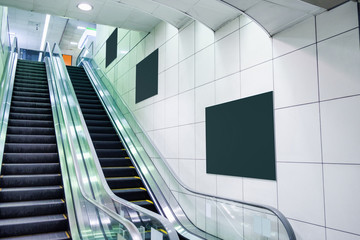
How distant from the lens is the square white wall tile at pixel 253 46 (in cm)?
378

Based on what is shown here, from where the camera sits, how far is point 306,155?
3.16 metres

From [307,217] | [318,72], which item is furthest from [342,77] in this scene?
[307,217]

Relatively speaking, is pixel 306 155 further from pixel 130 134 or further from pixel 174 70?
pixel 130 134

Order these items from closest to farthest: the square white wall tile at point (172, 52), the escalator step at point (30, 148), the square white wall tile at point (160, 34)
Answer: the escalator step at point (30, 148) < the square white wall tile at point (172, 52) < the square white wall tile at point (160, 34)

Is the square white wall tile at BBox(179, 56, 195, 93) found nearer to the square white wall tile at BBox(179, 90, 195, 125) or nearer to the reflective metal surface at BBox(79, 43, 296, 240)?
the square white wall tile at BBox(179, 90, 195, 125)

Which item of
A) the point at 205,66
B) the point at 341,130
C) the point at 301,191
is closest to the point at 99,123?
the point at 205,66

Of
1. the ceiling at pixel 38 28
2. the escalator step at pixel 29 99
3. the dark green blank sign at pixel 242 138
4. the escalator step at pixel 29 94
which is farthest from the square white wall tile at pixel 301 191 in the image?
the ceiling at pixel 38 28

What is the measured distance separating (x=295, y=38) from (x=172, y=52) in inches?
123

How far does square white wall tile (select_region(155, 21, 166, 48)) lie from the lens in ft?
21.5

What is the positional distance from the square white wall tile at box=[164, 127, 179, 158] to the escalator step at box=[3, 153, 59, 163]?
2.05 metres

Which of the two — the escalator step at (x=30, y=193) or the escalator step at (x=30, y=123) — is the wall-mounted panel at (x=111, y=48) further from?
the escalator step at (x=30, y=193)

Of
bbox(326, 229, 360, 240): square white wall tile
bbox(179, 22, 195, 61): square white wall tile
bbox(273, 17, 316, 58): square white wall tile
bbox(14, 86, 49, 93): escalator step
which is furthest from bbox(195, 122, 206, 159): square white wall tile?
bbox(14, 86, 49, 93): escalator step

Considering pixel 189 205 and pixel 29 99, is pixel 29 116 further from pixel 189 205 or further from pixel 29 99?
pixel 189 205

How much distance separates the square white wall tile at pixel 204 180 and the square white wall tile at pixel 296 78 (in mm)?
1648
